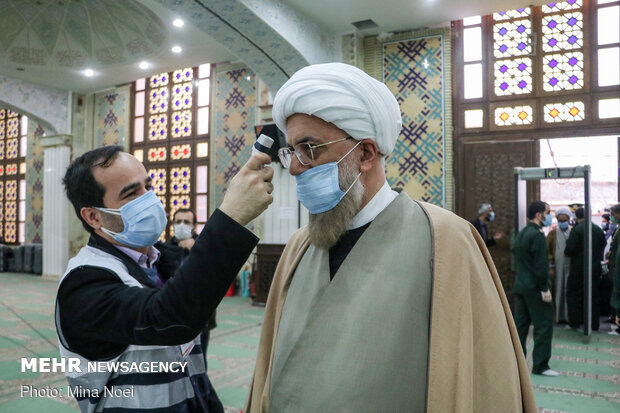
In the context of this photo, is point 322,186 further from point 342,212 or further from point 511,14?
point 511,14

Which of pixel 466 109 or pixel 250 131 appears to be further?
pixel 250 131

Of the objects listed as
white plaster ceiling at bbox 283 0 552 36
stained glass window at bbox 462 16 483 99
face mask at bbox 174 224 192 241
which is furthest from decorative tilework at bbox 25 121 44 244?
stained glass window at bbox 462 16 483 99

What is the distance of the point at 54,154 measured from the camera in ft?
33.5

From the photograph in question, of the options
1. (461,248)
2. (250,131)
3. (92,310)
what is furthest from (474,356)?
(250,131)

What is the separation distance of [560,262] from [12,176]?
1265 cm

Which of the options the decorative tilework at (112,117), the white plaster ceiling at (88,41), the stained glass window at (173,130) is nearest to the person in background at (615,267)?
the white plaster ceiling at (88,41)

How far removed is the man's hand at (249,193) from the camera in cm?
97

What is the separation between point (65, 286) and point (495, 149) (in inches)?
235

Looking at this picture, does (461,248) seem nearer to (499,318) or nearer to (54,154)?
(499,318)

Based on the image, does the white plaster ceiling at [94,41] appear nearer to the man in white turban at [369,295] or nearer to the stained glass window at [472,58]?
the stained glass window at [472,58]

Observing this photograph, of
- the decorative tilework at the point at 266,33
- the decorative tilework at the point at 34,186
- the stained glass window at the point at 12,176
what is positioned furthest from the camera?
the stained glass window at the point at 12,176

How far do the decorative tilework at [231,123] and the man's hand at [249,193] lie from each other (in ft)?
23.2

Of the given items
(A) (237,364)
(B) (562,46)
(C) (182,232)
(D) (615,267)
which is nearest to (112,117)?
(C) (182,232)

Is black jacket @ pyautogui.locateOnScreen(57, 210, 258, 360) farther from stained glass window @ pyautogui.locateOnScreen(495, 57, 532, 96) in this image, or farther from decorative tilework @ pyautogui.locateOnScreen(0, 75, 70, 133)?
decorative tilework @ pyautogui.locateOnScreen(0, 75, 70, 133)
